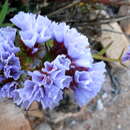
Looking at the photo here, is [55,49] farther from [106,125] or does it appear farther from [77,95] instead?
[106,125]

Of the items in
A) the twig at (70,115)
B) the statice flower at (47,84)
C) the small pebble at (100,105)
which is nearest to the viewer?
the statice flower at (47,84)

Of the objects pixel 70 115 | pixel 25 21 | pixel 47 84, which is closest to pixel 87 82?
pixel 47 84

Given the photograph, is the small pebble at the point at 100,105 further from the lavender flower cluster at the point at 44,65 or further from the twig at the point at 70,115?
the lavender flower cluster at the point at 44,65

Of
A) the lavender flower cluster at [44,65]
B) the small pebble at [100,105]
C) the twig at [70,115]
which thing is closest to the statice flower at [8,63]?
the lavender flower cluster at [44,65]

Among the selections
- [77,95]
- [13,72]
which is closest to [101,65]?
[77,95]

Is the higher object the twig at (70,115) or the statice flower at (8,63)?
the statice flower at (8,63)

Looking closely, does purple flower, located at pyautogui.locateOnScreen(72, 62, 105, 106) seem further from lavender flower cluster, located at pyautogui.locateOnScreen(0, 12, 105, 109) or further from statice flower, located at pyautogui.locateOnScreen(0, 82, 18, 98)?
statice flower, located at pyautogui.locateOnScreen(0, 82, 18, 98)

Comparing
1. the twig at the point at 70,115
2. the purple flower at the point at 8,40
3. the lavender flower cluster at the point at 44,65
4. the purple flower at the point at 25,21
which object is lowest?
the twig at the point at 70,115
